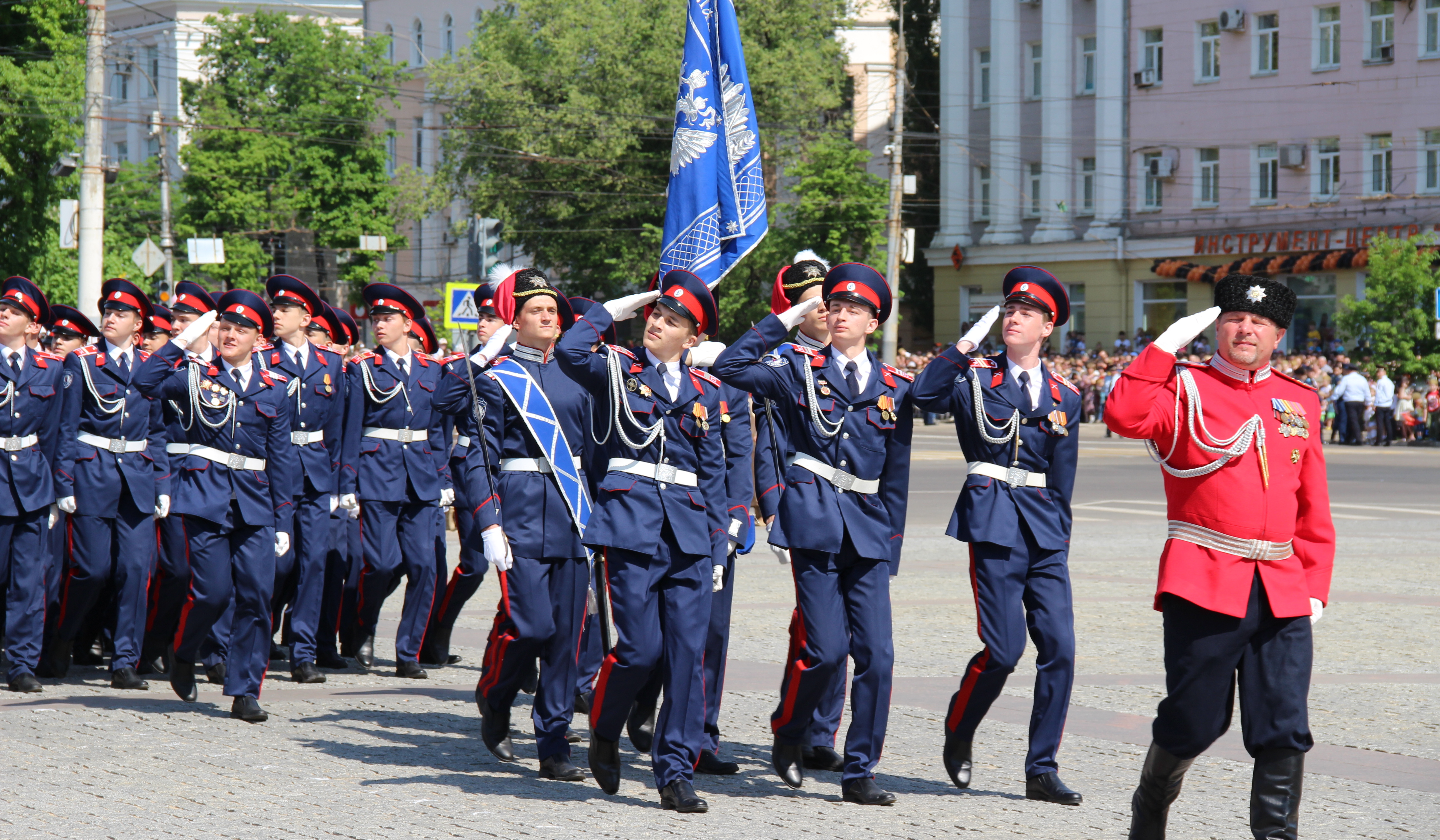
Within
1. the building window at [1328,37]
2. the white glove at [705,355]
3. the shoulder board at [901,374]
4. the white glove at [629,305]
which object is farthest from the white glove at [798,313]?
the building window at [1328,37]

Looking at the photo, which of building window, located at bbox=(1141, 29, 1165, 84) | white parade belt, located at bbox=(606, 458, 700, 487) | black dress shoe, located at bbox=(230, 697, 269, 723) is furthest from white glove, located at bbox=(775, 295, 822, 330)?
building window, located at bbox=(1141, 29, 1165, 84)

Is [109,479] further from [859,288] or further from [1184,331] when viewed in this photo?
[1184,331]

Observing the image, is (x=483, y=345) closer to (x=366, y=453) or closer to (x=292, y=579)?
(x=366, y=453)

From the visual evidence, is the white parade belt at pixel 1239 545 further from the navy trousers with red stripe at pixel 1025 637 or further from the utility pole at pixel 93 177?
the utility pole at pixel 93 177

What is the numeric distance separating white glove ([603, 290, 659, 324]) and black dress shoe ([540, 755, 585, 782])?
→ 1.76 metres

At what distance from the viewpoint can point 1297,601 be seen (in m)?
5.30

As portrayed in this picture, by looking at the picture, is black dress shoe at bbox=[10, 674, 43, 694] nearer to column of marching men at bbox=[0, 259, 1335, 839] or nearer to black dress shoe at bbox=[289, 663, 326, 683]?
column of marching men at bbox=[0, 259, 1335, 839]

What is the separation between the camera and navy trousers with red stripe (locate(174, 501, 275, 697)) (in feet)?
27.5

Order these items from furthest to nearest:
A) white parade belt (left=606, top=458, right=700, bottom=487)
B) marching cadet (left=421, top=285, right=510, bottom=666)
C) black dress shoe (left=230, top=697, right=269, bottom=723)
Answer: marching cadet (left=421, top=285, right=510, bottom=666) < black dress shoe (left=230, top=697, right=269, bottom=723) < white parade belt (left=606, top=458, right=700, bottom=487)

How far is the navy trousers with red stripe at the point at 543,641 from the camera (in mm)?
7125

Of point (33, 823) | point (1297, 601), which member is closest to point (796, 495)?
point (1297, 601)

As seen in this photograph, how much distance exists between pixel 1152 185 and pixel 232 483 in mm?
42468

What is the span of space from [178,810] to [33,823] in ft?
1.57

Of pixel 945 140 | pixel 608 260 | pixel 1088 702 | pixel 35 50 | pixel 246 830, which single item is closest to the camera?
pixel 246 830
